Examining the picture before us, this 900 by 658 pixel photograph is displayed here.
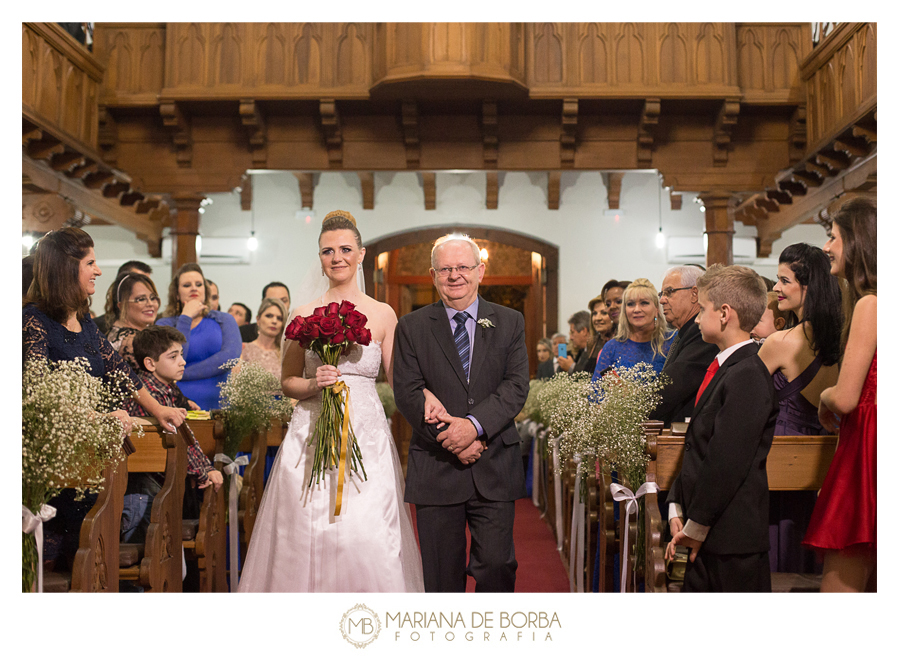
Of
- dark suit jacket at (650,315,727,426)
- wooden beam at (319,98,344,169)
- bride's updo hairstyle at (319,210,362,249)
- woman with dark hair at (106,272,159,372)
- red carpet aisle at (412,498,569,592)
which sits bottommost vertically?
red carpet aisle at (412,498,569,592)

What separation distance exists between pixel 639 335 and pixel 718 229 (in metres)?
4.03

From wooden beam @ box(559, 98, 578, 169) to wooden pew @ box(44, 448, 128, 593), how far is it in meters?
5.46

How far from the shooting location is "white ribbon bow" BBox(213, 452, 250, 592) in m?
4.10

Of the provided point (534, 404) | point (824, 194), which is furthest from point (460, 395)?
point (824, 194)

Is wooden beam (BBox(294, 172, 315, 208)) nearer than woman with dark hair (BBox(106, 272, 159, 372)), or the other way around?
woman with dark hair (BBox(106, 272, 159, 372))

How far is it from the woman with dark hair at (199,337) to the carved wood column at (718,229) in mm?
4821

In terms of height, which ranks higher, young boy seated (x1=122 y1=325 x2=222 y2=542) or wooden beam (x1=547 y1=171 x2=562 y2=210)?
wooden beam (x1=547 y1=171 x2=562 y2=210)

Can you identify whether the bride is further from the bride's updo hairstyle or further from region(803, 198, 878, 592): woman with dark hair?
region(803, 198, 878, 592): woman with dark hair

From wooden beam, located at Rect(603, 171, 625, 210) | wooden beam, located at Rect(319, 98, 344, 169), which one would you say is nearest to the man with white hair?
wooden beam, located at Rect(319, 98, 344, 169)

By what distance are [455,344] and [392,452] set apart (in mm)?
548

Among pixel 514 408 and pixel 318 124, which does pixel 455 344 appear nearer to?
pixel 514 408

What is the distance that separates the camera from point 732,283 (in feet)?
9.21

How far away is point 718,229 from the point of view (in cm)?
791
